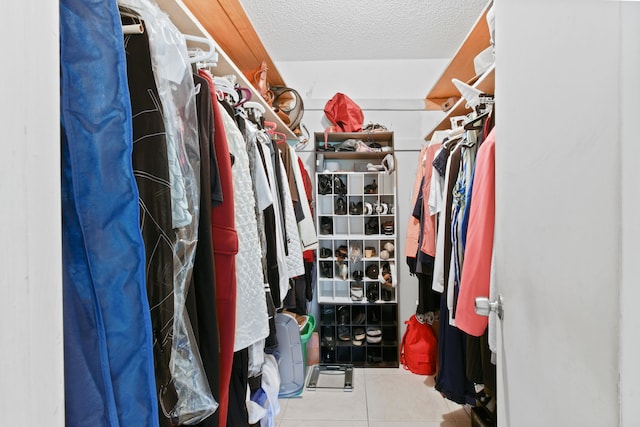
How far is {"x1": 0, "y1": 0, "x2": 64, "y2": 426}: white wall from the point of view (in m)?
0.28

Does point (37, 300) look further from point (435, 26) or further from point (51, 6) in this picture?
point (435, 26)

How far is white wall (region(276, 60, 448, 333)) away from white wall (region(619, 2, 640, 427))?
2.33 metres

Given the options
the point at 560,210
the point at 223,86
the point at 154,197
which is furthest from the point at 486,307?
the point at 223,86

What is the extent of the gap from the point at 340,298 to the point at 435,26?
84.3 inches

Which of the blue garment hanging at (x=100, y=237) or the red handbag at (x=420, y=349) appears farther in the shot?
the red handbag at (x=420, y=349)

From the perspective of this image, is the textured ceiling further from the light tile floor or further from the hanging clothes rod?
the light tile floor

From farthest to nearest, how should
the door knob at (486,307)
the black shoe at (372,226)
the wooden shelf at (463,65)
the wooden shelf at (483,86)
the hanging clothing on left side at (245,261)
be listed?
the black shoe at (372,226), the wooden shelf at (463,65), the wooden shelf at (483,86), the hanging clothing on left side at (245,261), the door knob at (486,307)

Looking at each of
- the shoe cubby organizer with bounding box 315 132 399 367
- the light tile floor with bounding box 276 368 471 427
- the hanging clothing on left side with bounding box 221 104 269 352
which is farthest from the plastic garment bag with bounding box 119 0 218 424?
the shoe cubby organizer with bounding box 315 132 399 367

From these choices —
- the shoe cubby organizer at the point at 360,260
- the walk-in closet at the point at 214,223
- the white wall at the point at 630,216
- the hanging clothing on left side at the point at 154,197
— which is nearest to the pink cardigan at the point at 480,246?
the walk-in closet at the point at 214,223

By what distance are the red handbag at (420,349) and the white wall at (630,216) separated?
83.5 inches

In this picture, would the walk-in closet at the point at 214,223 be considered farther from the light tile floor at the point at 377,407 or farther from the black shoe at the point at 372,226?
the black shoe at the point at 372,226

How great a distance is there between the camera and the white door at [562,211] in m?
0.40

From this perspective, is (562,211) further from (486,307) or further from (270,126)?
(270,126)

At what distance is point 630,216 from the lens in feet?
1.23
